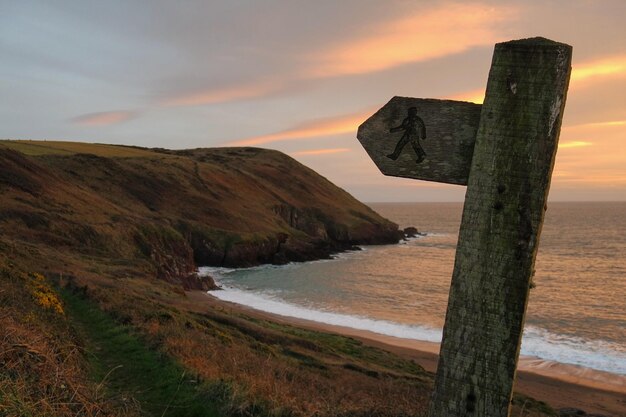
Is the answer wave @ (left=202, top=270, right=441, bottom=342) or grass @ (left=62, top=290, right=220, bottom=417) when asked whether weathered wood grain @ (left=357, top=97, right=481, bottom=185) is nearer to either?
grass @ (left=62, top=290, right=220, bottom=417)

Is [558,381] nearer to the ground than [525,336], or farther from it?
nearer to the ground

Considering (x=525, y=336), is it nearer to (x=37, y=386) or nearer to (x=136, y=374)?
(x=136, y=374)

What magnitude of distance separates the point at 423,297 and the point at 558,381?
1654cm

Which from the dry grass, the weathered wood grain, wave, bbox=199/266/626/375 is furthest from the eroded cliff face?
the weathered wood grain

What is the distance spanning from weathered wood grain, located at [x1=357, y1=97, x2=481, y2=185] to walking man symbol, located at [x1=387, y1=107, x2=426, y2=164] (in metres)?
0.01

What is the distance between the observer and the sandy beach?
17.1 metres

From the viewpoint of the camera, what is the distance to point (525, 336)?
85.5ft

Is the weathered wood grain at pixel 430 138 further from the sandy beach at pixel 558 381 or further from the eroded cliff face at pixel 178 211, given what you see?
the eroded cliff face at pixel 178 211

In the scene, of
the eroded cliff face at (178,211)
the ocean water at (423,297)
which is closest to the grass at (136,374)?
the ocean water at (423,297)

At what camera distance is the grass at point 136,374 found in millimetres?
6066

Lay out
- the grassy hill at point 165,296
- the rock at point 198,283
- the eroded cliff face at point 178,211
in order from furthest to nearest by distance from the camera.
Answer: the rock at point 198,283, the eroded cliff face at point 178,211, the grassy hill at point 165,296

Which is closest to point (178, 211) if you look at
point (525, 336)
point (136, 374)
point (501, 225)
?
point (525, 336)

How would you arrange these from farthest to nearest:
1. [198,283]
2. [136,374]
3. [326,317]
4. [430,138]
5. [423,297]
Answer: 1. [198,283]
2. [423,297]
3. [326,317]
4. [136,374]
5. [430,138]

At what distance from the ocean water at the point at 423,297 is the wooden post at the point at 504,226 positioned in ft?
76.6
